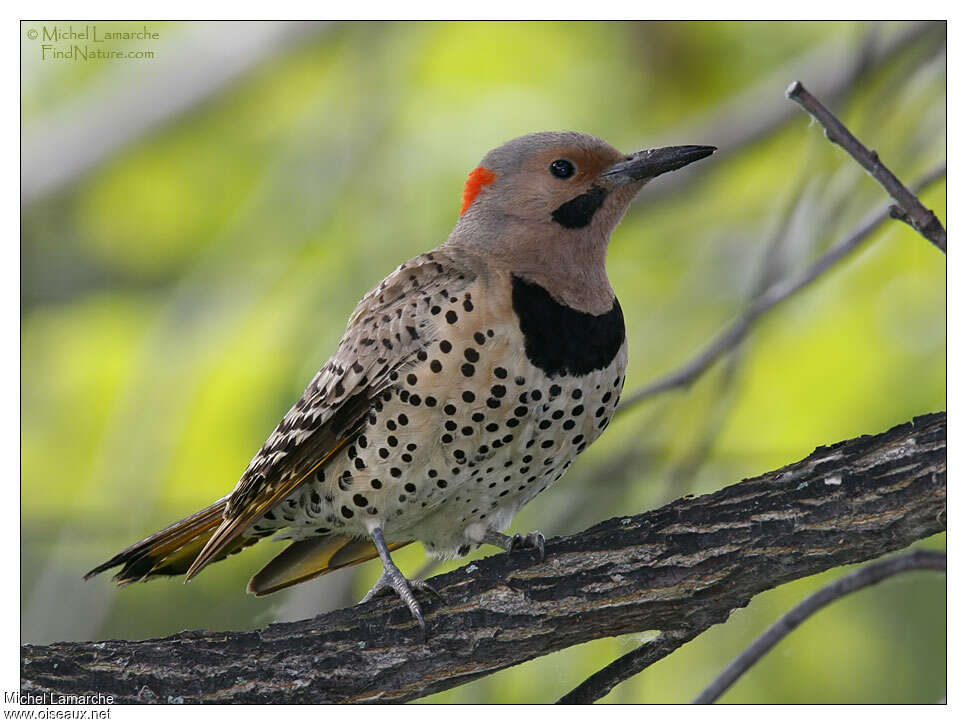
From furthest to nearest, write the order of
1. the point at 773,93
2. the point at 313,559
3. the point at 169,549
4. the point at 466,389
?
the point at 773,93 < the point at 313,559 < the point at 169,549 < the point at 466,389

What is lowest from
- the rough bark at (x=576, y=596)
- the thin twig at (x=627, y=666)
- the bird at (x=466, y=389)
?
the thin twig at (x=627, y=666)

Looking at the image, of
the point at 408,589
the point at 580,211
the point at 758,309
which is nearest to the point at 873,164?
the point at 580,211

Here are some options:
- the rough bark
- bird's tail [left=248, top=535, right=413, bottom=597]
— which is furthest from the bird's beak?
bird's tail [left=248, top=535, right=413, bottom=597]

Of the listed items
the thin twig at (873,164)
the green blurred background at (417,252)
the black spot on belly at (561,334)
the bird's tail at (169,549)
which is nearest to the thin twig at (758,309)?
the green blurred background at (417,252)

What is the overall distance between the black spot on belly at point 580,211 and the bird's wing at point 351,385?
376 millimetres

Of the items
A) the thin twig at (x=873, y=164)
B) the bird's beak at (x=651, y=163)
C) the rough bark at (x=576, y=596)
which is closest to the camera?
Answer: the thin twig at (x=873, y=164)

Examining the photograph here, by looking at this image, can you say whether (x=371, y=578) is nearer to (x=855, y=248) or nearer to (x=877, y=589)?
(x=877, y=589)

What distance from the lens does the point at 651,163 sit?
3.21 meters

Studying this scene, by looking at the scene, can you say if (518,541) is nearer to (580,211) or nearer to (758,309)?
(580,211)

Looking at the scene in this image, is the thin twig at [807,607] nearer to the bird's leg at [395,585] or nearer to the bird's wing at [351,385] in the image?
the bird's leg at [395,585]

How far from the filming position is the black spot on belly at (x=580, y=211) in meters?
3.29

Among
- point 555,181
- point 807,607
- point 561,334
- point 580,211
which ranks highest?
point 555,181

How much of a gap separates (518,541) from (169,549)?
1.16 meters
